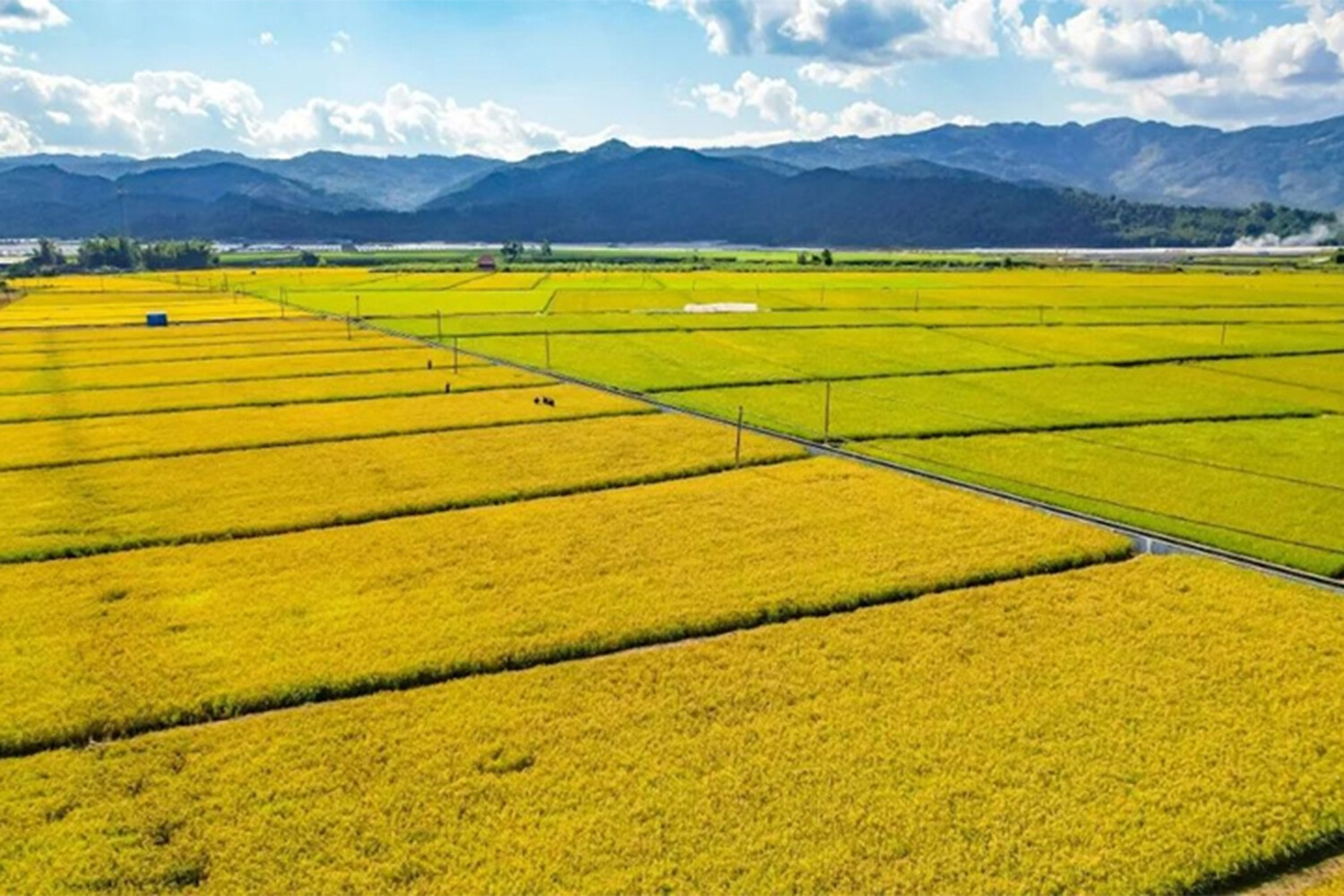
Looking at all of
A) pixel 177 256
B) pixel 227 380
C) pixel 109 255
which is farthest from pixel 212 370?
pixel 109 255

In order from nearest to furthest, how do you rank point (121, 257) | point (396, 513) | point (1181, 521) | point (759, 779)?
1. point (759, 779)
2. point (1181, 521)
3. point (396, 513)
4. point (121, 257)

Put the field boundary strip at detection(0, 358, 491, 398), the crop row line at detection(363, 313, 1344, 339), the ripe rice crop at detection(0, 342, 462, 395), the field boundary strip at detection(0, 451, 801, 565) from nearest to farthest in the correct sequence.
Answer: the field boundary strip at detection(0, 451, 801, 565) < the field boundary strip at detection(0, 358, 491, 398) < the ripe rice crop at detection(0, 342, 462, 395) < the crop row line at detection(363, 313, 1344, 339)

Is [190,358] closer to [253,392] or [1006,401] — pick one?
[253,392]

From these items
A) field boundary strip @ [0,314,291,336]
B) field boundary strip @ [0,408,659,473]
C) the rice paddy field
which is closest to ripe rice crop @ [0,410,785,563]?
the rice paddy field

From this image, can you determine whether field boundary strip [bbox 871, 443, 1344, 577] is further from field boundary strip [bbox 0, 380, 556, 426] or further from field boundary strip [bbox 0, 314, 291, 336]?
field boundary strip [bbox 0, 314, 291, 336]

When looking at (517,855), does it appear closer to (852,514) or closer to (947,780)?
(947,780)

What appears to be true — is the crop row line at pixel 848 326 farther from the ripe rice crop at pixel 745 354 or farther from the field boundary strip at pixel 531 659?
the field boundary strip at pixel 531 659

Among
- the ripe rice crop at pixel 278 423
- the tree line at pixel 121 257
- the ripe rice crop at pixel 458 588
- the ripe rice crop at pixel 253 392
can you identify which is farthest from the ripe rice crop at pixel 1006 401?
the tree line at pixel 121 257
